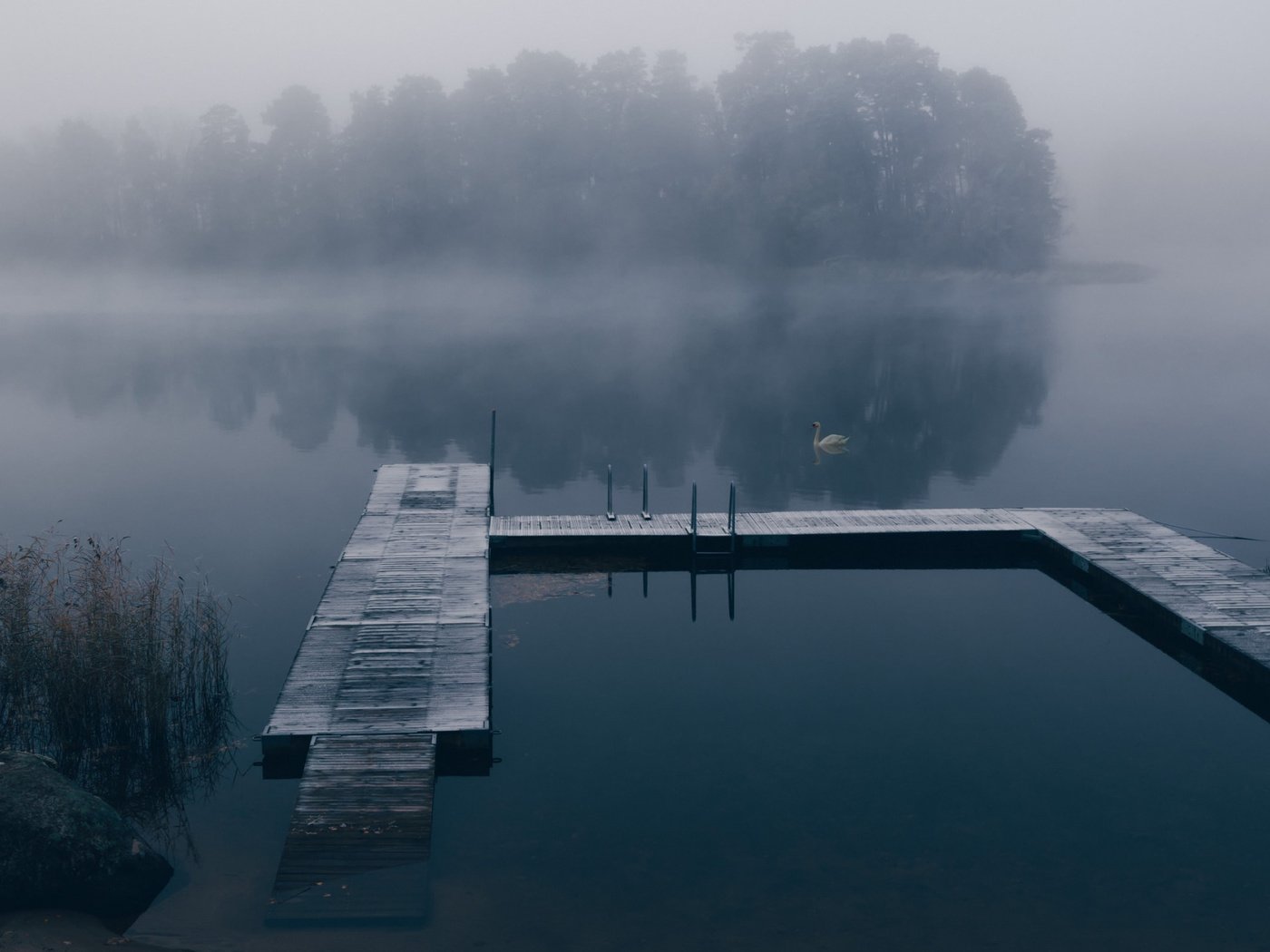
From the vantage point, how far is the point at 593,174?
9325 cm

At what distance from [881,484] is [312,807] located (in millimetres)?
19827

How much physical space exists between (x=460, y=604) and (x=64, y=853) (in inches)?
263

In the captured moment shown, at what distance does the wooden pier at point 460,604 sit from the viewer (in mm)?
9727

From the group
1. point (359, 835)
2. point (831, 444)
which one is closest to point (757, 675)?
point (359, 835)

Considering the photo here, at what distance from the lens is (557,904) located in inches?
376

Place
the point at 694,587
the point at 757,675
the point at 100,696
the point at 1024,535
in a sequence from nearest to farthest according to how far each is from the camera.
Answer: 1. the point at 100,696
2. the point at 757,675
3. the point at 694,587
4. the point at 1024,535

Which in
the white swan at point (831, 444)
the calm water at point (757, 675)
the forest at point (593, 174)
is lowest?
the calm water at point (757, 675)

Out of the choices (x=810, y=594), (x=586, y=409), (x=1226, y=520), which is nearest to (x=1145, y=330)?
(x=586, y=409)

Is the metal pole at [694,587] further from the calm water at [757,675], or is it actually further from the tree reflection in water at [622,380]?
the tree reflection in water at [622,380]

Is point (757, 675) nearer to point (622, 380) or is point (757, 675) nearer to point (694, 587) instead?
point (694, 587)

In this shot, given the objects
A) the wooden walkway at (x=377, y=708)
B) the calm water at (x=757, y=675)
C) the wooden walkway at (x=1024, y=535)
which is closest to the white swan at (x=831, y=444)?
the calm water at (x=757, y=675)

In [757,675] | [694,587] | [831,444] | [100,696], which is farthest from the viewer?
[831,444]

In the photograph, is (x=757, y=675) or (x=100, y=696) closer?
(x=100, y=696)

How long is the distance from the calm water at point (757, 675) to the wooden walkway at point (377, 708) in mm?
487
